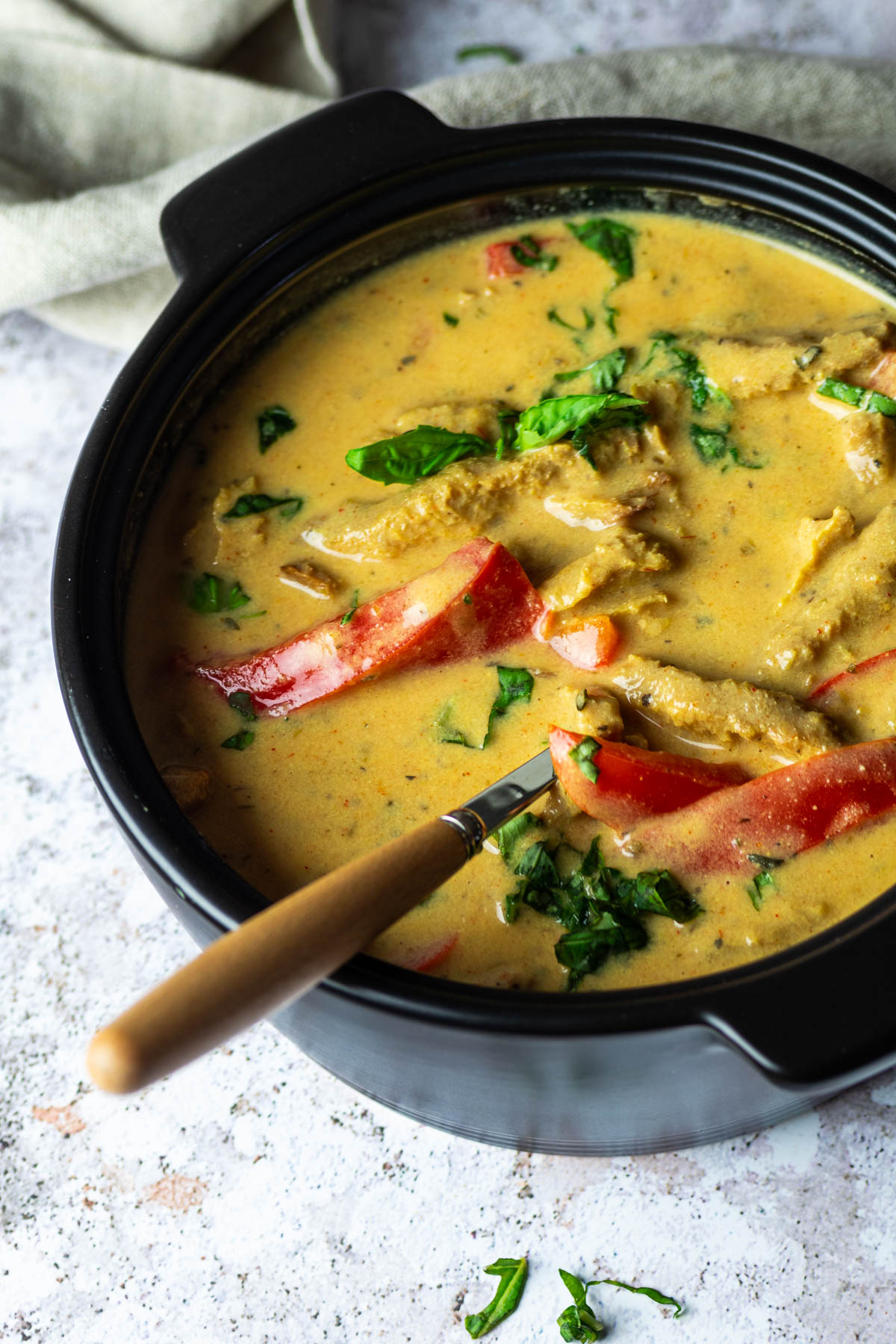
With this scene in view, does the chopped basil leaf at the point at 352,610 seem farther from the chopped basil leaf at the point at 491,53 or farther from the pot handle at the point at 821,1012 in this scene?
the chopped basil leaf at the point at 491,53

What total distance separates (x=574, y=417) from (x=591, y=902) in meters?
0.91

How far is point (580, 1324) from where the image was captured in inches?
84.3

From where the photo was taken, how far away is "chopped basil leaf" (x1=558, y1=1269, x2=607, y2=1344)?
2.14 metres

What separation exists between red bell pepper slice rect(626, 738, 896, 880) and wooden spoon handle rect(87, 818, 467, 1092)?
44 centimetres

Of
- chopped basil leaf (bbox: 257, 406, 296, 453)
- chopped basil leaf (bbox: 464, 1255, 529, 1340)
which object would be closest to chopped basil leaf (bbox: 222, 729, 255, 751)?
chopped basil leaf (bbox: 257, 406, 296, 453)

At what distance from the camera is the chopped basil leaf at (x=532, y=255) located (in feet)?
9.18

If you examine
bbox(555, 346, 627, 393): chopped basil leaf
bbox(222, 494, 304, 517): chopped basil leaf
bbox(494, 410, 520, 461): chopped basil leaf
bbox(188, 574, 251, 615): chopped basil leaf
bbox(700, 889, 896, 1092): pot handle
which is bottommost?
bbox(188, 574, 251, 615): chopped basil leaf

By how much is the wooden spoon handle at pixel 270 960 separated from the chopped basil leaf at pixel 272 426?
112 cm

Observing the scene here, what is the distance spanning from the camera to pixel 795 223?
8.65ft

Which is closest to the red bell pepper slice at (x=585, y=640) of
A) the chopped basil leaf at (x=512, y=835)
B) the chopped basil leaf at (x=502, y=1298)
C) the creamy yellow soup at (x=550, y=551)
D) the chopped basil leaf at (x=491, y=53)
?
the creamy yellow soup at (x=550, y=551)

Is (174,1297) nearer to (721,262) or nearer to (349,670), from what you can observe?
(349,670)

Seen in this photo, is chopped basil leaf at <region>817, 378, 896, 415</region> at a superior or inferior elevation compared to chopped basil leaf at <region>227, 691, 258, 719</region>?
superior

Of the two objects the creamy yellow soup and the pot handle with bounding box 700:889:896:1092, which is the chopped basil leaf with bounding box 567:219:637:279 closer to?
the creamy yellow soup

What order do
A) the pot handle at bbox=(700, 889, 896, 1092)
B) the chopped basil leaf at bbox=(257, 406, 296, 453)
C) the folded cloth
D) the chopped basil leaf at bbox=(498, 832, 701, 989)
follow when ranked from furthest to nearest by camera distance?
the folded cloth
the chopped basil leaf at bbox=(257, 406, 296, 453)
the chopped basil leaf at bbox=(498, 832, 701, 989)
the pot handle at bbox=(700, 889, 896, 1092)
